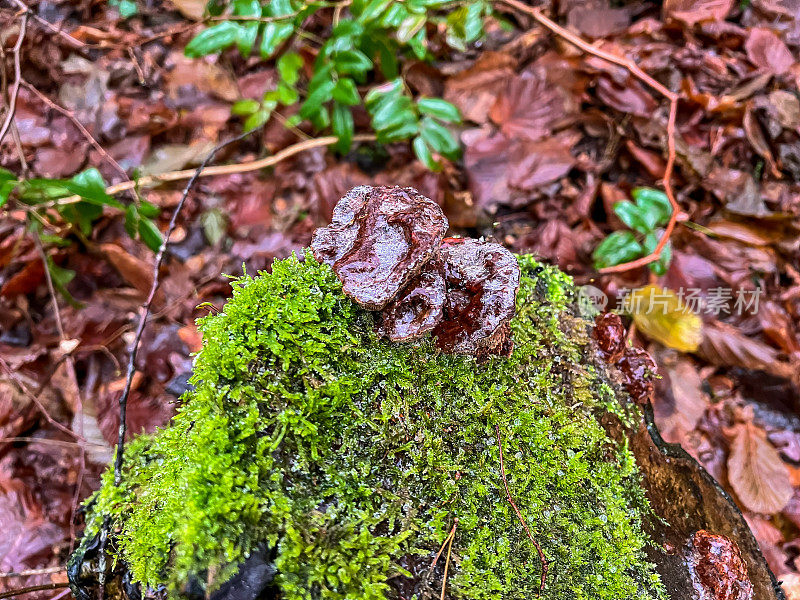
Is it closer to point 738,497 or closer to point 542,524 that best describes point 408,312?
point 542,524

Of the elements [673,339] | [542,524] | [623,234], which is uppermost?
[542,524]

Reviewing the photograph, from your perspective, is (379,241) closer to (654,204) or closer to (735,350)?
(654,204)

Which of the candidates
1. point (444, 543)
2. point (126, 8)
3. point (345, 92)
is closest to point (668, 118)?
point (345, 92)

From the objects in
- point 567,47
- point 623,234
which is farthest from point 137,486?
point 567,47

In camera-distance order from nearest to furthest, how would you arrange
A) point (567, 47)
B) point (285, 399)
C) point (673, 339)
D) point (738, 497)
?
point (285, 399) < point (738, 497) < point (673, 339) < point (567, 47)

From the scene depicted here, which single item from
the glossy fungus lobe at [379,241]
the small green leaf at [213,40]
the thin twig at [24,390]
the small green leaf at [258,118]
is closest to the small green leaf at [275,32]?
the small green leaf at [213,40]
